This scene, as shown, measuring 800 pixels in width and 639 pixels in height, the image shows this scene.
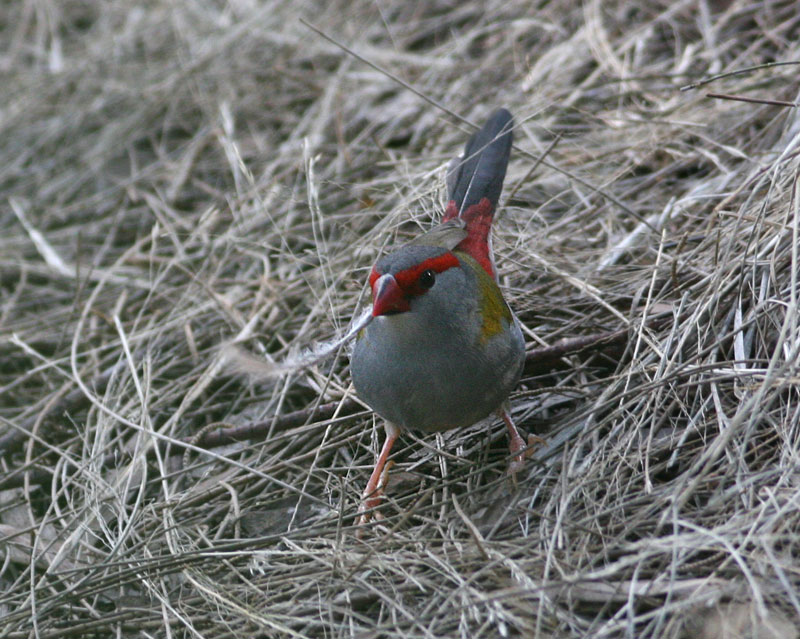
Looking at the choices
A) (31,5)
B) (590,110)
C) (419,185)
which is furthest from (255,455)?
(31,5)

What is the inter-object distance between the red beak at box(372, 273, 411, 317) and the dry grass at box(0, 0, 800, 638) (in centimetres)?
69

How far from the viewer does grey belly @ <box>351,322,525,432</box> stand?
285 centimetres

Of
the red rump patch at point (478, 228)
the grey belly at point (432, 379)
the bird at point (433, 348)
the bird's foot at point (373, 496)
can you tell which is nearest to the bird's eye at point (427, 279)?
the bird at point (433, 348)

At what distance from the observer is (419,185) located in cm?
412

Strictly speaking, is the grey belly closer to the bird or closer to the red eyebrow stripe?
the bird

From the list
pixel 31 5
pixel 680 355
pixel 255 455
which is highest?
pixel 31 5

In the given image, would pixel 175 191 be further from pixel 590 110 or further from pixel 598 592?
pixel 598 592

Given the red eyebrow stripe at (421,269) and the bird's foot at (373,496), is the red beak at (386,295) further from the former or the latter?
the bird's foot at (373,496)

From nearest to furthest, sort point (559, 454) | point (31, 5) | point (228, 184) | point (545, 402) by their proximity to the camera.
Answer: point (559, 454), point (545, 402), point (228, 184), point (31, 5)

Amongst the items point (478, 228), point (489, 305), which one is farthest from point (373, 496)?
point (478, 228)

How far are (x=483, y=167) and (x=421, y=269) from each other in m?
1.06

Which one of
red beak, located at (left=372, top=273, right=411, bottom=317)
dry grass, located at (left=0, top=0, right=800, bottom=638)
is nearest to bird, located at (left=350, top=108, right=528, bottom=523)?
red beak, located at (left=372, top=273, right=411, bottom=317)

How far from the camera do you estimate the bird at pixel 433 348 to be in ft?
9.03

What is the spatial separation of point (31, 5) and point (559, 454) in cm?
634
